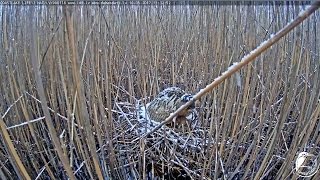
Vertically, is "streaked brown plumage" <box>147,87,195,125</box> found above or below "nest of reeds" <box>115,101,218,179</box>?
above

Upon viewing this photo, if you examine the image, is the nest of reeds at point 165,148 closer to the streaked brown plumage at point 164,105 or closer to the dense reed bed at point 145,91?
the dense reed bed at point 145,91

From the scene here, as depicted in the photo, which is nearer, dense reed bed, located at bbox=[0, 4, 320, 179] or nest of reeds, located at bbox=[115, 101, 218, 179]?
dense reed bed, located at bbox=[0, 4, 320, 179]

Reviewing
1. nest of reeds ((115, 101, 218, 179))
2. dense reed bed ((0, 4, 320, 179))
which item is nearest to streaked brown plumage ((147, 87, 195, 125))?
dense reed bed ((0, 4, 320, 179))

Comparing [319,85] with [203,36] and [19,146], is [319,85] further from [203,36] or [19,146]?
[19,146]

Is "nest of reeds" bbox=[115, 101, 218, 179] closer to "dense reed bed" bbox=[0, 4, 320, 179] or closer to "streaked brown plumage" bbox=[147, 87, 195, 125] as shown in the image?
"dense reed bed" bbox=[0, 4, 320, 179]

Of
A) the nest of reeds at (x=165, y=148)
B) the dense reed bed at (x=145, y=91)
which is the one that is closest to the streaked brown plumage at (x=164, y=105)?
the dense reed bed at (x=145, y=91)

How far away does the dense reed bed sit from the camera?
0.80 metres

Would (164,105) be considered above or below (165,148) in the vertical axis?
above

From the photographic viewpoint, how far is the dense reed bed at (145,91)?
805mm

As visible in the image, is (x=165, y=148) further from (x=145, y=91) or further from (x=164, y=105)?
(x=164, y=105)

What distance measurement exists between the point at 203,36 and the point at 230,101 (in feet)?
1.60

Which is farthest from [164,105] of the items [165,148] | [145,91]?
[165,148]

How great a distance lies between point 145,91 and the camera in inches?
42.6

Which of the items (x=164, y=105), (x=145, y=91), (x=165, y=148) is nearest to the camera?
(x=164, y=105)
